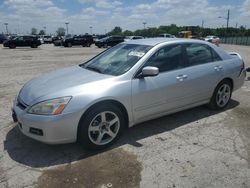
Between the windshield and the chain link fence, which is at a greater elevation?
the windshield

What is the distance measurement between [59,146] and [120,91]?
4.04ft

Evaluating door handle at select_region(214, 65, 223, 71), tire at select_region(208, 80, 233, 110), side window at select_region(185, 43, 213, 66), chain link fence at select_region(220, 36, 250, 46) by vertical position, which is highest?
side window at select_region(185, 43, 213, 66)

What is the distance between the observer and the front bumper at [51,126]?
3184 mm

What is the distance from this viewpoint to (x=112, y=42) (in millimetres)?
31594

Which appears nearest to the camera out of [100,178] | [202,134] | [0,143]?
[100,178]

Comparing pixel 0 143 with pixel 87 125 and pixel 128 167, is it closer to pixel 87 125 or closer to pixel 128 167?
pixel 87 125

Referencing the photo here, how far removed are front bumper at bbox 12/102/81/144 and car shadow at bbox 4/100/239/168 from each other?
286 mm

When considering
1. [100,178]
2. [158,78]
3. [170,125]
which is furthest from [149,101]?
[100,178]

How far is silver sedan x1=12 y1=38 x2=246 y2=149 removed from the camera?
3.27 metres

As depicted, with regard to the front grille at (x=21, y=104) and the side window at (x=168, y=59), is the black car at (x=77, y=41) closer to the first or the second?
the side window at (x=168, y=59)

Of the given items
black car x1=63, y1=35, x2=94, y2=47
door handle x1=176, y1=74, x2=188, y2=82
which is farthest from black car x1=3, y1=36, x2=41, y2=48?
door handle x1=176, y1=74, x2=188, y2=82

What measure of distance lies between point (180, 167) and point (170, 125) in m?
1.34

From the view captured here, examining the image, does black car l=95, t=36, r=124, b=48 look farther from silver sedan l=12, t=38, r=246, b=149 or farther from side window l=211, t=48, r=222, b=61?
silver sedan l=12, t=38, r=246, b=149

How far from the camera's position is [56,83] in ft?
12.2
